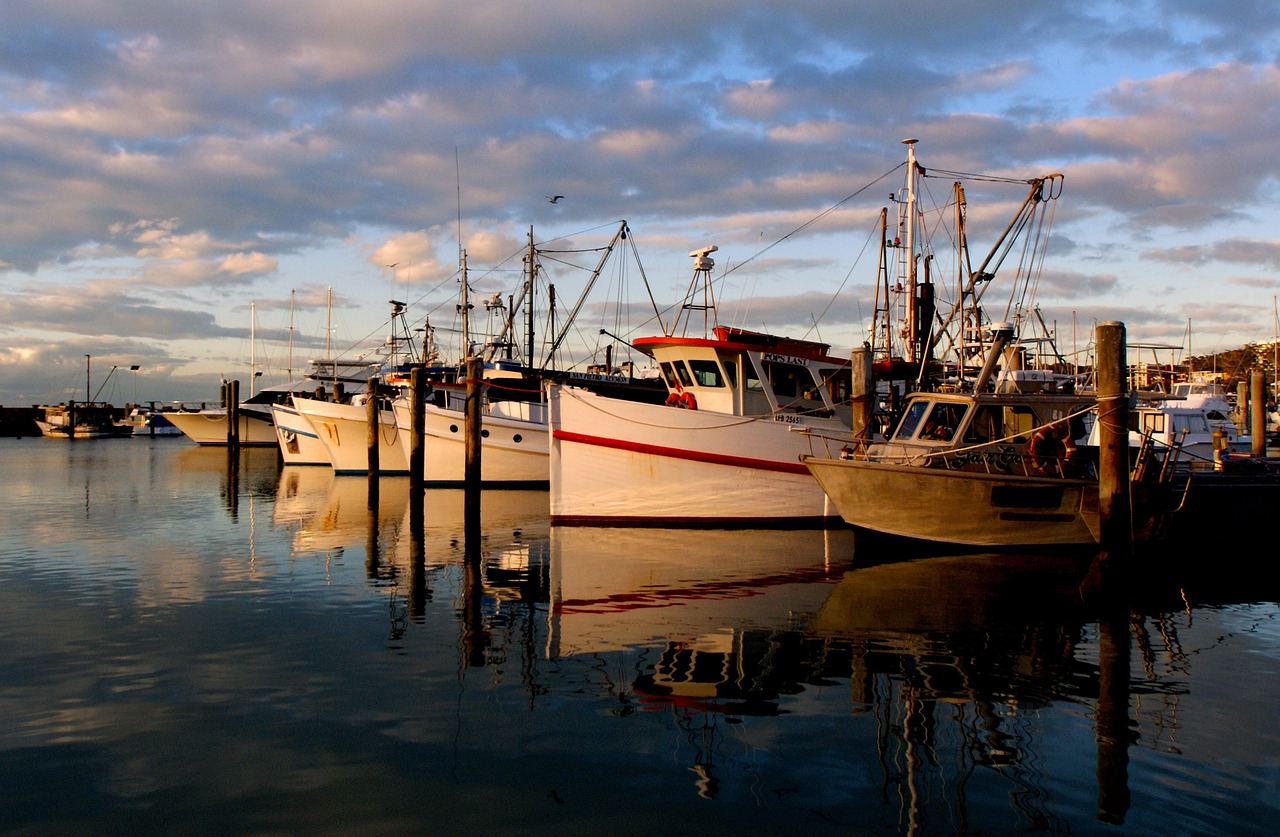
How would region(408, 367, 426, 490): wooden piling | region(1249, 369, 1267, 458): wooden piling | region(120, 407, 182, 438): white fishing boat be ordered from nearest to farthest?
region(1249, 369, 1267, 458): wooden piling < region(408, 367, 426, 490): wooden piling < region(120, 407, 182, 438): white fishing boat

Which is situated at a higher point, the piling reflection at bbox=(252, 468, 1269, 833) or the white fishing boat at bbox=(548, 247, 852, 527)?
the white fishing boat at bbox=(548, 247, 852, 527)

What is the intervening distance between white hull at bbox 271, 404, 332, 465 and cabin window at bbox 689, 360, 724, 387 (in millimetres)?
28360

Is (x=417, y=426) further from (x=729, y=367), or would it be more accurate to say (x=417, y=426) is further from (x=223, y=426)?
(x=223, y=426)

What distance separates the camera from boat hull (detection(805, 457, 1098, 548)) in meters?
15.7

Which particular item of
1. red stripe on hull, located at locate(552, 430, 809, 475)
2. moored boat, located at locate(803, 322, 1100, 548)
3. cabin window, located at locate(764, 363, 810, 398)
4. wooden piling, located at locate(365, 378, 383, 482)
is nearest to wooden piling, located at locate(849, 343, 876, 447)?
moored boat, located at locate(803, 322, 1100, 548)

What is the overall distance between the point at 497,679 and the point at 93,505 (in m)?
22.6

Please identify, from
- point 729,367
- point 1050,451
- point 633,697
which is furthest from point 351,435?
point 633,697

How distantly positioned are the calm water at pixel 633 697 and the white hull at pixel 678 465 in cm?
400

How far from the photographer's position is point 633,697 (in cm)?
818

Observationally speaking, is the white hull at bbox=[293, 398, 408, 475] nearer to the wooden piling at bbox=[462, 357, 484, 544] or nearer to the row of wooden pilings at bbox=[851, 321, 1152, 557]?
the wooden piling at bbox=[462, 357, 484, 544]

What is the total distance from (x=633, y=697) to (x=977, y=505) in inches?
390

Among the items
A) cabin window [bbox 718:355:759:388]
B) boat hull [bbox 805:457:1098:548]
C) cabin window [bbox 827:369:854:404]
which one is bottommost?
boat hull [bbox 805:457:1098:548]

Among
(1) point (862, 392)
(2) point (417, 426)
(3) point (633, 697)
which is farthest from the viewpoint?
(2) point (417, 426)

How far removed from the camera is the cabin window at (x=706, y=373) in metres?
20.5
